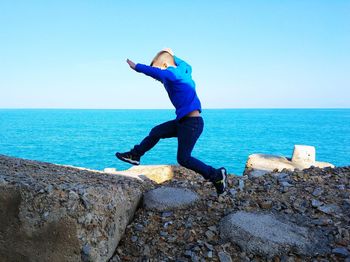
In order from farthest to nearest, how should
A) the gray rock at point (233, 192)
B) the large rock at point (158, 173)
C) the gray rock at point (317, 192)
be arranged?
the large rock at point (158, 173) → the gray rock at point (233, 192) → the gray rock at point (317, 192)

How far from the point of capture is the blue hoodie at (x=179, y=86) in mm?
3704

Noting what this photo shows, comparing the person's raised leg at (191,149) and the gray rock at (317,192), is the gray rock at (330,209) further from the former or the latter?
the person's raised leg at (191,149)

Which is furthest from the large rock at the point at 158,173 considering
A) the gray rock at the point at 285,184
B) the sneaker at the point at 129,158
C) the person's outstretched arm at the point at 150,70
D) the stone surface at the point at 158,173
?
the person's outstretched arm at the point at 150,70

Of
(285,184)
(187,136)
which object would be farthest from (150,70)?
(285,184)

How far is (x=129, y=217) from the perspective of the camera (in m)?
3.73

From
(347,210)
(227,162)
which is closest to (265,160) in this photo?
(347,210)

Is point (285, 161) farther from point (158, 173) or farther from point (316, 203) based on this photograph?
point (316, 203)

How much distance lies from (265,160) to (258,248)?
8.84 metres

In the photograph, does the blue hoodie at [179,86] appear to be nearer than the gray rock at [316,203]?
Yes

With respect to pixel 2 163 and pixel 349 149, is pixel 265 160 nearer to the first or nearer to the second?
pixel 2 163

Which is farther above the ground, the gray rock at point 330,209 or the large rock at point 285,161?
the gray rock at point 330,209

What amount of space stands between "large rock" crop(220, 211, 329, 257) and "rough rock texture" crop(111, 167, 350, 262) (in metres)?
0.04

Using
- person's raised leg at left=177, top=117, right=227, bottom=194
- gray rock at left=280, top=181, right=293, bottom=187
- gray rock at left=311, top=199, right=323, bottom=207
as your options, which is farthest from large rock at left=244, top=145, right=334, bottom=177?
person's raised leg at left=177, top=117, right=227, bottom=194

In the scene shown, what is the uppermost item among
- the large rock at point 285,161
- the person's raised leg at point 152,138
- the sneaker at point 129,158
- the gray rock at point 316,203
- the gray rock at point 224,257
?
the person's raised leg at point 152,138
